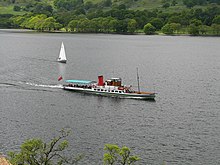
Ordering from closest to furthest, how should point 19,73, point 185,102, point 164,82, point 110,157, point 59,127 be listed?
point 110,157 < point 59,127 < point 185,102 < point 164,82 < point 19,73

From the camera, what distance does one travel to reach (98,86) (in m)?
161

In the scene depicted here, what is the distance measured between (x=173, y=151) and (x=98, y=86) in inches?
2651

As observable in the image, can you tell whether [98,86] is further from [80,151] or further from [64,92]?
[80,151]

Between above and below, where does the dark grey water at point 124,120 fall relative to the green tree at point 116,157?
below

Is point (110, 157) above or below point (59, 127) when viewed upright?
above

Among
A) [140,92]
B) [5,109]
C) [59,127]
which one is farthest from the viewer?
[140,92]

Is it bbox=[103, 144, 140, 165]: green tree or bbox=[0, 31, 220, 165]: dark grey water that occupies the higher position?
bbox=[103, 144, 140, 165]: green tree

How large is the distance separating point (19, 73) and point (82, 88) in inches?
1771

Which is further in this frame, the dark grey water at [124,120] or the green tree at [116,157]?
the dark grey water at [124,120]

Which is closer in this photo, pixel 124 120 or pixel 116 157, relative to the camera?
pixel 116 157

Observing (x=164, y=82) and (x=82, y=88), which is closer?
(x=82, y=88)

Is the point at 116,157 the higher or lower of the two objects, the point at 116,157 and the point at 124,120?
the higher

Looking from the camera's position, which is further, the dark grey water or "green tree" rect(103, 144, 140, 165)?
the dark grey water

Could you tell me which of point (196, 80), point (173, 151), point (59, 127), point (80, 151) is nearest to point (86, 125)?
point (59, 127)
